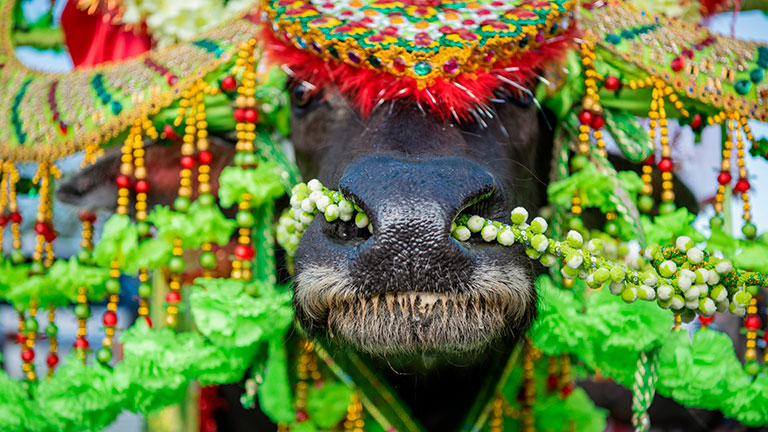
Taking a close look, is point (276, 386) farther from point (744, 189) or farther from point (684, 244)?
point (744, 189)

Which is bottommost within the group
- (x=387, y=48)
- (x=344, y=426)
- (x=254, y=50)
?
(x=344, y=426)

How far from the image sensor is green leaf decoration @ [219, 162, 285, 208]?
5.12 feet

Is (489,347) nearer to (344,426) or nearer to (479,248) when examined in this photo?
(479,248)

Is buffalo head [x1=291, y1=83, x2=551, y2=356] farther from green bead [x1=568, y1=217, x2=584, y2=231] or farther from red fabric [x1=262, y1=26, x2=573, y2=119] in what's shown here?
green bead [x1=568, y1=217, x2=584, y2=231]

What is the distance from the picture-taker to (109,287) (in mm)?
1619

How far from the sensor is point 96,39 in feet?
6.79

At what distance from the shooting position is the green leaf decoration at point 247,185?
5.12 feet

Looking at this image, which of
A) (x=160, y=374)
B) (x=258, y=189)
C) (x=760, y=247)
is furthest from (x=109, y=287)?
(x=760, y=247)

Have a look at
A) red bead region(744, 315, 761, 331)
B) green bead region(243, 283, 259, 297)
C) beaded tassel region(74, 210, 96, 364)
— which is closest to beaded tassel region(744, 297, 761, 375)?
red bead region(744, 315, 761, 331)

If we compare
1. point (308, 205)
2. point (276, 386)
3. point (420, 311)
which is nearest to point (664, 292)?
point (420, 311)

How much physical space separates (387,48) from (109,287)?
32.8 inches

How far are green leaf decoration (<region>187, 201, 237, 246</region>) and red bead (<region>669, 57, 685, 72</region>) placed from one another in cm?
97

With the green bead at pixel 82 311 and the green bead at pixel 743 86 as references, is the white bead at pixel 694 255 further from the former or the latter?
the green bead at pixel 82 311

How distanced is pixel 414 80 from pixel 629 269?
1.60 ft
